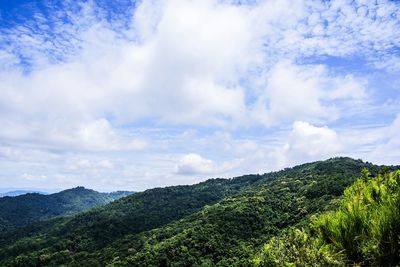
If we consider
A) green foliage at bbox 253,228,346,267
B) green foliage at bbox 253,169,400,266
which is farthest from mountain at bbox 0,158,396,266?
green foliage at bbox 253,169,400,266

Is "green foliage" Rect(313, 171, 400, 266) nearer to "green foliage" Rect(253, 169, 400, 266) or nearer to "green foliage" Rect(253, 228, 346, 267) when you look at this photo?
"green foliage" Rect(253, 169, 400, 266)

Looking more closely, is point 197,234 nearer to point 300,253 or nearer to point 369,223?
point 300,253

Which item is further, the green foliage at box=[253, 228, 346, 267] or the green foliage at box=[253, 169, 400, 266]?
the green foliage at box=[253, 228, 346, 267]

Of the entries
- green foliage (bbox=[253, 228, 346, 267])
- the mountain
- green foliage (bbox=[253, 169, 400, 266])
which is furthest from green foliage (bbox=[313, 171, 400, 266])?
the mountain

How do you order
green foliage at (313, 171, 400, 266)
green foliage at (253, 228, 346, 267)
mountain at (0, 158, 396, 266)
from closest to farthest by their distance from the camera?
green foliage at (313, 171, 400, 266) < green foliage at (253, 228, 346, 267) < mountain at (0, 158, 396, 266)

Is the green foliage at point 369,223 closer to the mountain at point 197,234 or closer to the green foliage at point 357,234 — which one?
the green foliage at point 357,234

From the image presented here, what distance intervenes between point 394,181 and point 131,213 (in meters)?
177

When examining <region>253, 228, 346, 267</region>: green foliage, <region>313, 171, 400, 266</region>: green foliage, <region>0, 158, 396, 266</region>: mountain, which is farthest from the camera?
<region>0, 158, 396, 266</region>: mountain

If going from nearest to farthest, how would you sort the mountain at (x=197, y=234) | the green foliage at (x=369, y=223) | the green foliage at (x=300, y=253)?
the green foliage at (x=369, y=223), the green foliage at (x=300, y=253), the mountain at (x=197, y=234)

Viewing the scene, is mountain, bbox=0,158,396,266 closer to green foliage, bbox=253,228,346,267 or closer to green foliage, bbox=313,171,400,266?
green foliage, bbox=253,228,346,267

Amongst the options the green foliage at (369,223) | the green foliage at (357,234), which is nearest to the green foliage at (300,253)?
the green foliage at (357,234)

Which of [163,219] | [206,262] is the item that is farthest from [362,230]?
[163,219]

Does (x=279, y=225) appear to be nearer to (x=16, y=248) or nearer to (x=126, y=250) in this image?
(x=126, y=250)

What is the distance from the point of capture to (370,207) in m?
9.59
